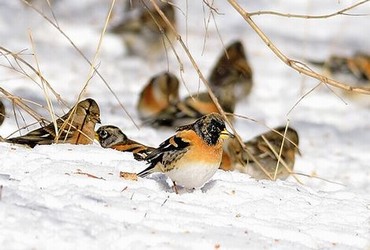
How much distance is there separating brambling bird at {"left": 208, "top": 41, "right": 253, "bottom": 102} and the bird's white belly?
249 inches

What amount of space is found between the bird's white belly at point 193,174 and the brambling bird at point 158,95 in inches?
215

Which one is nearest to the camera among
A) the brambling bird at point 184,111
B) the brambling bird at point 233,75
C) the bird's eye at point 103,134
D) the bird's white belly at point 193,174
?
the bird's white belly at point 193,174

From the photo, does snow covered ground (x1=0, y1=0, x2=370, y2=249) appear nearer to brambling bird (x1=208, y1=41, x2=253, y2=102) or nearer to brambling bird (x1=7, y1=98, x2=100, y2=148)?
brambling bird (x1=7, y1=98, x2=100, y2=148)

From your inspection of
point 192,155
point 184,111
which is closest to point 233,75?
point 184,111

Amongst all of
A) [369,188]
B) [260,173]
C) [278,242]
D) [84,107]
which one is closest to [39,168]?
[278,242]

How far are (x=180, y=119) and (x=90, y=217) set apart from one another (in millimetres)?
5919

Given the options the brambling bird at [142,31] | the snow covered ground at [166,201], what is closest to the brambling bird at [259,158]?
the snow covered ground at [166,201]

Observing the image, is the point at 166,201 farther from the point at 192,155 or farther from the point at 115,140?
the point at 115,140

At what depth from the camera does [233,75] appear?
1279 centimetres

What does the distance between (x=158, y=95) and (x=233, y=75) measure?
1.45 meters

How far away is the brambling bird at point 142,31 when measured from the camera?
14.0m

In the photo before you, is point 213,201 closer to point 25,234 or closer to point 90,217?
point 90,217

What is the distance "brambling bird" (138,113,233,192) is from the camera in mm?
5621

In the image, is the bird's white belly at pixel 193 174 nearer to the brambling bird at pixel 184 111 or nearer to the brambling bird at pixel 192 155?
the brambling bird at pixel 192 155
